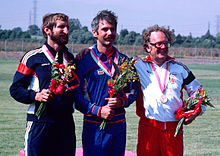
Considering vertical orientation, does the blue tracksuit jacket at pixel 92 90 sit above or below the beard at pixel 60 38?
below

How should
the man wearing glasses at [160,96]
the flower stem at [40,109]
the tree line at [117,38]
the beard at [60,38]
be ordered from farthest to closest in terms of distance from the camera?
1. the tree line at [117,38]
2. the man wearing glasses at [160,96]
3. the beard at [60,38]
4. the flower stem at [40,109]

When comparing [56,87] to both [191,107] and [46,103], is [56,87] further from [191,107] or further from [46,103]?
[191,107]

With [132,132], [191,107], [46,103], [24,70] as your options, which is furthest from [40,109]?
[132,132]

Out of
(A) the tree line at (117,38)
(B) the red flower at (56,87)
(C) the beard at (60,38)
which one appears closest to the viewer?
(B) the red flower at (56,87)

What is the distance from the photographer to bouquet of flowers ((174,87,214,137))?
427 cm

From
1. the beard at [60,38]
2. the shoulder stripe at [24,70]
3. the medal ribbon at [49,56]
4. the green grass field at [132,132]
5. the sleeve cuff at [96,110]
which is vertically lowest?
the green grass field at [132,132]

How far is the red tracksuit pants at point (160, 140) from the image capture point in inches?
169

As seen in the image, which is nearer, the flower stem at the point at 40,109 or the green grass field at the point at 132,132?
the flower stem at the point at 40,109

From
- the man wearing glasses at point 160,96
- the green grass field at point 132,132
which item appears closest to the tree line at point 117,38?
the green grass field at point 132,132

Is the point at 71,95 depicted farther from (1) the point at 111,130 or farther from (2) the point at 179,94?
(2) the point at 179,94

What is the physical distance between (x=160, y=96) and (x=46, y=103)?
4.28 ft

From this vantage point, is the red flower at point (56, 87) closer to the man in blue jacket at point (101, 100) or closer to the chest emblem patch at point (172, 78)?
the man in blue jacket at point (101, 100)

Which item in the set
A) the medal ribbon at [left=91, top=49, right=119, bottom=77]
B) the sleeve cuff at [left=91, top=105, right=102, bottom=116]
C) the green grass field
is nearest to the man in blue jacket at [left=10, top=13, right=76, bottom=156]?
the sleeve cuff at [left=91, top=105, right=102, bottom=116]

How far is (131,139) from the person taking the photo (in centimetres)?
768
